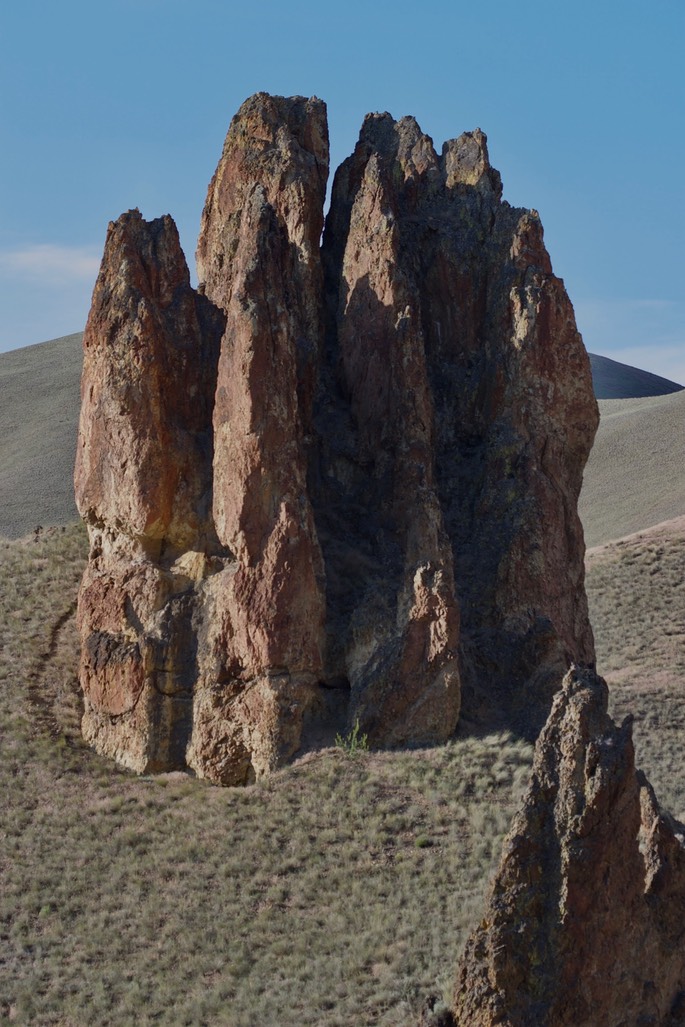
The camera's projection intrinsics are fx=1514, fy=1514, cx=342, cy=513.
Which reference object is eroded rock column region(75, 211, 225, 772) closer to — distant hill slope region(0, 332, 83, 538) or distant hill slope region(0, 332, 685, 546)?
distant hill slope region(0, 332, 83, 538)

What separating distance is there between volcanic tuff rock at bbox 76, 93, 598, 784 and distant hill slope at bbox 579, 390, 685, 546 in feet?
145

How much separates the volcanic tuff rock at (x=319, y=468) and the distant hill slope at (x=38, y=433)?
47263 mm

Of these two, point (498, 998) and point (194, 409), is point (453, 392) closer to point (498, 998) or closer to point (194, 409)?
point (194, 409)

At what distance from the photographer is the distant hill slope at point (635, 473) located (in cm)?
8650

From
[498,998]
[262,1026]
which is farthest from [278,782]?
[498,998]

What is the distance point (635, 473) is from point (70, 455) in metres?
37.3

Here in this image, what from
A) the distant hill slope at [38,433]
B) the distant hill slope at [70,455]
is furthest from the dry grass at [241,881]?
the distant hill slope at [70,455]

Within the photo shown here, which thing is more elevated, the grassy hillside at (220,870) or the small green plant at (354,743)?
the small green plant at (354,743)

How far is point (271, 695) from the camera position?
3141 centimetres

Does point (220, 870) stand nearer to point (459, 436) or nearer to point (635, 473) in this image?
point (459, 436)

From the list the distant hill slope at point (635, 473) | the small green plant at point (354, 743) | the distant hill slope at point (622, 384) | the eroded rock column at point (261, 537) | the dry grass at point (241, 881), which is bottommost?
the dry grass at point (241, 881)

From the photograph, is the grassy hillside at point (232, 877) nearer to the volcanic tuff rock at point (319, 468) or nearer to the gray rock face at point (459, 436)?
the volcanic tuff rock at point (319, 468)

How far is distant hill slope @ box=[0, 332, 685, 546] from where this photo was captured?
88.6 m

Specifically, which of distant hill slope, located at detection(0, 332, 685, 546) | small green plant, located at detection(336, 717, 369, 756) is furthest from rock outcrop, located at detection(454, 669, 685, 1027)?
distant hill slope, located at detection(0, 332, 685, 546)
